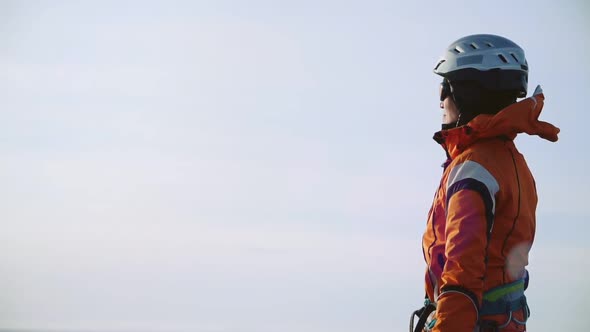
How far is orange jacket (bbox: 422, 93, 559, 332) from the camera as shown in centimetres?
643

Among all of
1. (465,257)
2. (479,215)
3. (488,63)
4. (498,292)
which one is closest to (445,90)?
(488,63)

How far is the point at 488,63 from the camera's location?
283 inches

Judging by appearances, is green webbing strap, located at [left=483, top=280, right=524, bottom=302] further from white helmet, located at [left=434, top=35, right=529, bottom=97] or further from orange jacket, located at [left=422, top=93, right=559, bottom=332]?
white helmet, located at [left=434, top=35, right=529, bottom=97]

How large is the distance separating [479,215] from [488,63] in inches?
61.4

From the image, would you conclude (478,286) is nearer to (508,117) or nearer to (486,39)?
(508,117)

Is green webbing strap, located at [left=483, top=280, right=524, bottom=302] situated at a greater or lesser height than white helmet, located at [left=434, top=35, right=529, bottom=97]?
lesser

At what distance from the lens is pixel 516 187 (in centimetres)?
685

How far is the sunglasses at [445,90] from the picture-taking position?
295 inches

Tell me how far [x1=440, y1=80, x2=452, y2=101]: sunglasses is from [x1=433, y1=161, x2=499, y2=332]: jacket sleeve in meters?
1.21

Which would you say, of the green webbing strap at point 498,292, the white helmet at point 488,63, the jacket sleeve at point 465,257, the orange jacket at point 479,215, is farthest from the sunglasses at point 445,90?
the green webbing strap at point 498,292

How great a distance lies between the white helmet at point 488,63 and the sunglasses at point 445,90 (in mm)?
81

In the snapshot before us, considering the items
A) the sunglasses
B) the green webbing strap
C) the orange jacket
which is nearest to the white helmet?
the sunglasses

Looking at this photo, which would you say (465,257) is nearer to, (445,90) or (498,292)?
(498,292)

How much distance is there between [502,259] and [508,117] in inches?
49.6
